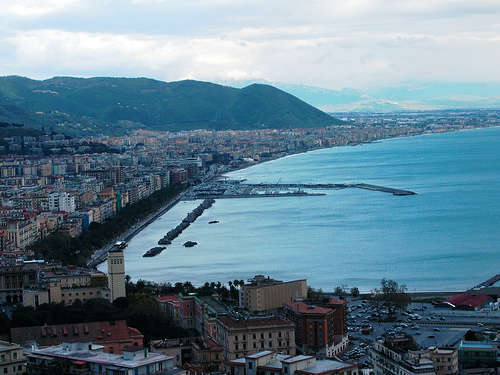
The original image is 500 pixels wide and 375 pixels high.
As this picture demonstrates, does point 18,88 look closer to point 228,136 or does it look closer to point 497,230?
point 228,136

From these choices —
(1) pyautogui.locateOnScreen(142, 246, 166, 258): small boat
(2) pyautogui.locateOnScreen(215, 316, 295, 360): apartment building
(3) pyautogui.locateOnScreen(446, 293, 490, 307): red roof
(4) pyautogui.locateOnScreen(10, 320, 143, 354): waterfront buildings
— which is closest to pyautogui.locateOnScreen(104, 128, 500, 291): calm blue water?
(1) pyautogui.locateOnScreen(142, 246, 166, 258): small boat

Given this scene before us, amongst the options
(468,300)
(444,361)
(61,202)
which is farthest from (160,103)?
(444,361)

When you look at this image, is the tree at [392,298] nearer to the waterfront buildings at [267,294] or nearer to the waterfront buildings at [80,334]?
the waterfront buildings at [267,294]

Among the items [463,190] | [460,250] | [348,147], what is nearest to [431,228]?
[460,250]

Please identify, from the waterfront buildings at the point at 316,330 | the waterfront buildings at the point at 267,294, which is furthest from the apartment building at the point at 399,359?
the waterfront buildings at the point at 267,294

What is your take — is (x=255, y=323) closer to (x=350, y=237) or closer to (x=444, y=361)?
(x=444, y=361)

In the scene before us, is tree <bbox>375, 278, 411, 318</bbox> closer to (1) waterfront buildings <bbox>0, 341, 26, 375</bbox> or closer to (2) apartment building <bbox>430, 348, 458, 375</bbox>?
(2) apartment building <bbox>430, 348, 458, 375</bbox>
